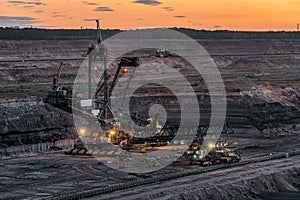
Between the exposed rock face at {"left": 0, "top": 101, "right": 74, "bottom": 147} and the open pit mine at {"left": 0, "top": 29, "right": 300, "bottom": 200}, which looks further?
the exposed rock face at {"left": 0, "top": 101, "right": 74, "bottom": 147}

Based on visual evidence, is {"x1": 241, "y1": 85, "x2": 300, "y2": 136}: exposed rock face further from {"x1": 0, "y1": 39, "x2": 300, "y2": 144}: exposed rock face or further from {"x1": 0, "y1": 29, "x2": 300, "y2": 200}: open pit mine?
{"x1": 0, "y1": 29, "x2": 300, "y2": 200}: open pit mine

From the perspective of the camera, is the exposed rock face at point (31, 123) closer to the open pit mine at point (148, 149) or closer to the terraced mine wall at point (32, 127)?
the terraced mine wall at point (32, 127)

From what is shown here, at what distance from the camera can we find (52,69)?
119750 millimetres

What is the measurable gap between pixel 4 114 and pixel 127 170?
57.4 feet

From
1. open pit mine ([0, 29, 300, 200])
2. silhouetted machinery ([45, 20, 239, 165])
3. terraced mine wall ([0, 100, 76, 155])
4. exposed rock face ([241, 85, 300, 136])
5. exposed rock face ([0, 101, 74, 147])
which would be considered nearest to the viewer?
open pit mine ([0, 29, 300, 200])

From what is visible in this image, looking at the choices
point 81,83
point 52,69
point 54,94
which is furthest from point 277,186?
point 52,69

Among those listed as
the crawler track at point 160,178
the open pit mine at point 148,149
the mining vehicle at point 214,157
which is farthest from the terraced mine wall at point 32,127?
the crawler track at point 160,178

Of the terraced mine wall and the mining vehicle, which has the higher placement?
the terraced mine wall

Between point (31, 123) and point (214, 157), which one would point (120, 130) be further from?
point (31, 123)

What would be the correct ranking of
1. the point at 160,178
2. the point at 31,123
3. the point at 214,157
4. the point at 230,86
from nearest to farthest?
1. the point at 160,178
2. the point at 214,157
3. the point at 31,123
4. the point at 230,86

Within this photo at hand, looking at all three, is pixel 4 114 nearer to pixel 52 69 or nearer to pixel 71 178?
pixel 71 178

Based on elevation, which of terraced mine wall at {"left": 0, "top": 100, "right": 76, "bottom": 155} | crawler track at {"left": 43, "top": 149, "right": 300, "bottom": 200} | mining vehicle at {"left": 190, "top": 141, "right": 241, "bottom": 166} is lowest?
crawler track at {"left": 43, "top": 149, "right": 300, "bottom": 200}

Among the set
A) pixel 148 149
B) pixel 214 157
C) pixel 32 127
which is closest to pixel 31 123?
pixel 32 127

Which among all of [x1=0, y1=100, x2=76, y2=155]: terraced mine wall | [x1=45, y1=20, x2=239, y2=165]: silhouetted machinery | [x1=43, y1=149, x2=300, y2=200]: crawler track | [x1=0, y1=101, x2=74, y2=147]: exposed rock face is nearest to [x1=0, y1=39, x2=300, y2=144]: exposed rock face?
[x1=0, y1=101, x2=74, y2=147]: exposed rock face
